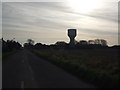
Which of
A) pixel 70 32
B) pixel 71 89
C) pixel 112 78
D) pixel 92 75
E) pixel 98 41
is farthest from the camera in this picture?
pixel 98 41

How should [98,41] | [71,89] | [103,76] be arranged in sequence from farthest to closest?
[98,41] < [103,76] < [71,89]

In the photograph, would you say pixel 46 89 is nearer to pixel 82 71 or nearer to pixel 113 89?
pixel 113 89

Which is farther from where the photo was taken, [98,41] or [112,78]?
[98,41]

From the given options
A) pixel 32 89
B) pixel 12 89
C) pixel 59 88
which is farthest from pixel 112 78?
pixel 12 89

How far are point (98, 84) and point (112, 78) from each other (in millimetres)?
723

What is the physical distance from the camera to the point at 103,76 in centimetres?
1358

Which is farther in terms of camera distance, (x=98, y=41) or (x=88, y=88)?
(x=98, y=41)

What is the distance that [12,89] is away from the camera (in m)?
12.1

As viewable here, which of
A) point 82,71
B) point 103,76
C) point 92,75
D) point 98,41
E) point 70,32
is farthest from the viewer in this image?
point 98,41

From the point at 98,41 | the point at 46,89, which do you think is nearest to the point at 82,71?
the point at 46,89

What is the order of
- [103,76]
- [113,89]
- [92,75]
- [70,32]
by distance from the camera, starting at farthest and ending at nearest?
[70,32]
[92,75]
[103,76]
[113,89]

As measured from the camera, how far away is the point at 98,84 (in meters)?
12.6

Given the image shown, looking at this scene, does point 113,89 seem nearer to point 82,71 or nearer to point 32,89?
point 32,89

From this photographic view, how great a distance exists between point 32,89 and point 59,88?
122cm
